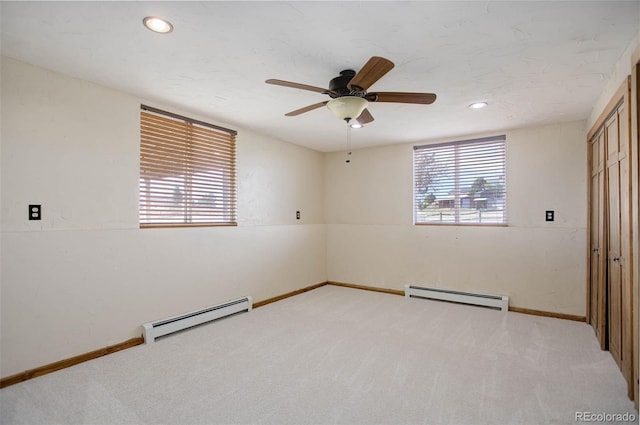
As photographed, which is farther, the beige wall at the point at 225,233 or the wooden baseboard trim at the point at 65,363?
the beige wall at the point at 225,233

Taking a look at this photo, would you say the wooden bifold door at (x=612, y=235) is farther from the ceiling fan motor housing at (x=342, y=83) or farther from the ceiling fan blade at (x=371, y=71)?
the ceiling fan motor housing at (x=342, y=83)

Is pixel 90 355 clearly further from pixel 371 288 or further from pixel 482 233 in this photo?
pixel 482 233

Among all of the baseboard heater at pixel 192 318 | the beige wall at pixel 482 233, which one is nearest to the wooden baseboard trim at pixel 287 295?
the baseboard heater at pixel 192 318

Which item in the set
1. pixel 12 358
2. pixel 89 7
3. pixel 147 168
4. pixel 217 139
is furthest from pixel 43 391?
pixel 217 139

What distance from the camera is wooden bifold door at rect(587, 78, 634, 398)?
2227 millimetres

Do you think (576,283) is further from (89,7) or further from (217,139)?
(89,7)

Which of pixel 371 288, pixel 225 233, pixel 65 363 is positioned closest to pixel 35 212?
pixel 65 363

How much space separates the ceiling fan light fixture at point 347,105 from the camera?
2.41 meters

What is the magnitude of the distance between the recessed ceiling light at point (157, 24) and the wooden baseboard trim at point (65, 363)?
8.14ft

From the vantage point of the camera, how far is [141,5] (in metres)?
1.74

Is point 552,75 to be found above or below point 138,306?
above

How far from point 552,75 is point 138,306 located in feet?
12.9

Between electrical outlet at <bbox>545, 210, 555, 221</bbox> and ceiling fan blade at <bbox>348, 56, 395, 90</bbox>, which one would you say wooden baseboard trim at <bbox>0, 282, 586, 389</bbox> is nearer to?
electrical outlet at <bbox>545, 210, 555, 221</bbox>

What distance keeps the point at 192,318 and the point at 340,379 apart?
1.75 meters
